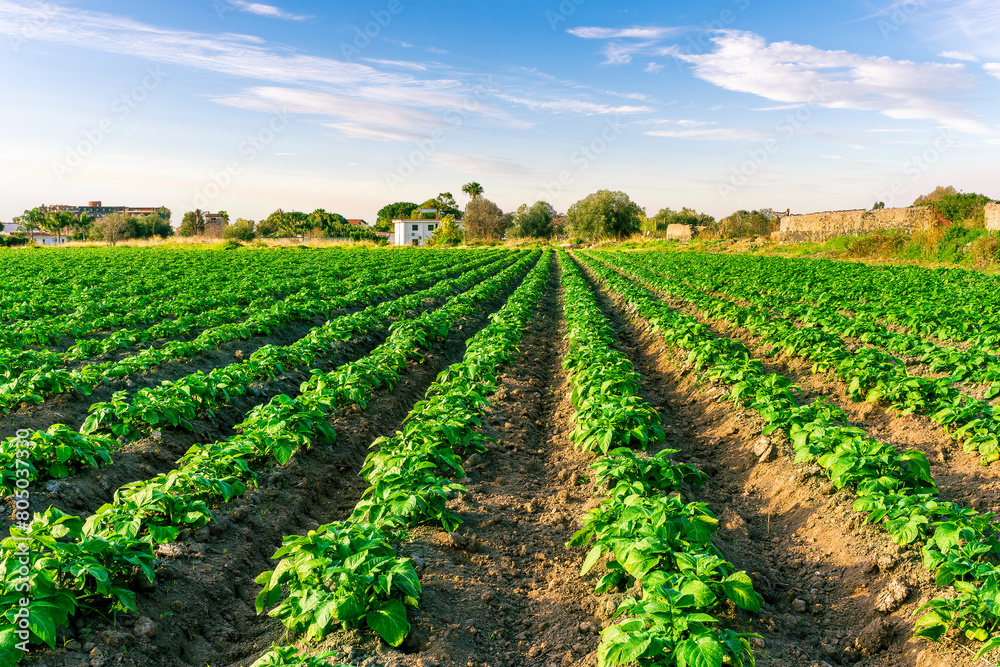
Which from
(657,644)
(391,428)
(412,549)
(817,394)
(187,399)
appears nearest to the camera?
(657,644)

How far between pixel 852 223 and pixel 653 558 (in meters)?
52.4

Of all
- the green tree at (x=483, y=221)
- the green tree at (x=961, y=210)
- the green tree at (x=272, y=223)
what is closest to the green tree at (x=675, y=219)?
the green tree at (x=483, y=221)

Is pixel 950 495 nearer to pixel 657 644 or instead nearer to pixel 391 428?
pixel 657 644

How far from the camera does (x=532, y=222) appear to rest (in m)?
104

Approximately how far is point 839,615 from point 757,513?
5.55 ft

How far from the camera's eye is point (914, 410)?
7734 millimetres

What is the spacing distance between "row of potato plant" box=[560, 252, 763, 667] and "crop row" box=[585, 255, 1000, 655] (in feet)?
3.83

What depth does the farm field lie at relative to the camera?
3514mm

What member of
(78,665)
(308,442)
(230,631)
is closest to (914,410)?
(308,442)

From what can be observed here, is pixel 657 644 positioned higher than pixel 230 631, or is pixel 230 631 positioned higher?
pixel 657 644

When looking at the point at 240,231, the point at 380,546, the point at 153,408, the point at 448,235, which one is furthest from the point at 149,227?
the point at 380,546

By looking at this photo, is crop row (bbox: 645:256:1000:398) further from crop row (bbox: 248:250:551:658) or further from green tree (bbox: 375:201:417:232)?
green tree (bbox: 375:201:417:232)

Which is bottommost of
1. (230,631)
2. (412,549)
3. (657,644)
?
(230,631)

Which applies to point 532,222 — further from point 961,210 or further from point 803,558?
point 803,558
